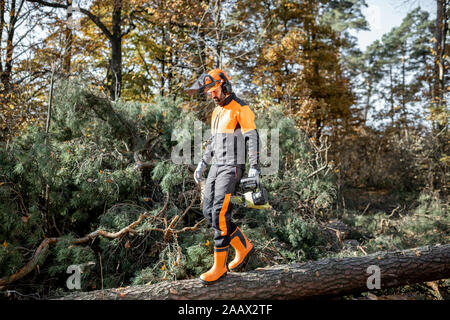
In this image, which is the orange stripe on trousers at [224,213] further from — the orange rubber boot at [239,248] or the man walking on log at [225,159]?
the orange rubber boot at [239,248]

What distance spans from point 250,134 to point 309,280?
159cm

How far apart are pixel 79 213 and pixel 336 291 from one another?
11.4 ft

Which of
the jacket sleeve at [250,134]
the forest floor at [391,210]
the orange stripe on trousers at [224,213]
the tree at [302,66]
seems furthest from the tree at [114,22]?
the forest floor at [391,210]

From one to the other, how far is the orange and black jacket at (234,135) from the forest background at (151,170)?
1.44 meters

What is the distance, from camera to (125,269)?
162 inches

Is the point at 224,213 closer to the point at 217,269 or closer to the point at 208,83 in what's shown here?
the point at 217,269

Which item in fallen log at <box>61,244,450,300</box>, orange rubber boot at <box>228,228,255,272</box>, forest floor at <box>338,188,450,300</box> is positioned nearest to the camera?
fallen log at <box>61,244,450,300</box>

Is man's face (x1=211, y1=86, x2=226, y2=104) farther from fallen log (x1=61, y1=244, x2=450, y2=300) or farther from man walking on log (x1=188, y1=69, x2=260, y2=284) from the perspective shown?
fallen log (x1=61, y1=244, x2=450, y2=300)

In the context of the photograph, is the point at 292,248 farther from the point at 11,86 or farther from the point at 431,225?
the point at 11,86

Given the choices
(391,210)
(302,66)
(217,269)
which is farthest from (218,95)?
(302,66)

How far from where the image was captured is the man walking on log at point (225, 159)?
306 centimetres

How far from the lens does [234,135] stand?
3199mm

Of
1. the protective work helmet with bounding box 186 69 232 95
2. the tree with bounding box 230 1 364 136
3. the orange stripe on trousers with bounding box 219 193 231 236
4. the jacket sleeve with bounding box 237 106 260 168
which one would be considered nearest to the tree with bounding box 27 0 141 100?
the tree with bounding box 230 1 364 136

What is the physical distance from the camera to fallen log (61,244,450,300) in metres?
2.94
